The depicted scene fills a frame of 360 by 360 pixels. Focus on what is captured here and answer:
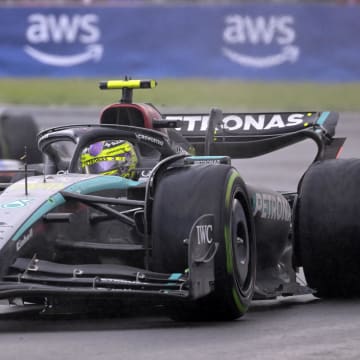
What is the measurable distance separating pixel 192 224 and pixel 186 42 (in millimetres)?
18963

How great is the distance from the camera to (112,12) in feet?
84.1

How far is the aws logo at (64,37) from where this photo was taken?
1000 inches

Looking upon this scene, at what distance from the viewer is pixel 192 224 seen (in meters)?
6.68

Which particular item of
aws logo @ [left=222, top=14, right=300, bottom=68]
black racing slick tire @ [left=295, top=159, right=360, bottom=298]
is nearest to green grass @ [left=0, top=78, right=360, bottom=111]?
aws logo @ [left=222, top=14, right=300, bottom=68]

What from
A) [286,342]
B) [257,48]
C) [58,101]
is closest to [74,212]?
[286,342]

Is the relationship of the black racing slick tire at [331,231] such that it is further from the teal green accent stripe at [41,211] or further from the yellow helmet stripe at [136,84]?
the teal green accent stripe at [41,211]

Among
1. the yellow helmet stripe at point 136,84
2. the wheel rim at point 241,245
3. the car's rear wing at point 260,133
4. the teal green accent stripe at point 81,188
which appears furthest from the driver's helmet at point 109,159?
the wheel rim at point 241,245

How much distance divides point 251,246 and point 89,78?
1890cm

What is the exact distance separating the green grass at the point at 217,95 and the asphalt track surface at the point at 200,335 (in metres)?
16.5

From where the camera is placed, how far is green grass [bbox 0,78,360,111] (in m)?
24.9

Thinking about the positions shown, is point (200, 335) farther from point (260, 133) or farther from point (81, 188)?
point (260, 133)

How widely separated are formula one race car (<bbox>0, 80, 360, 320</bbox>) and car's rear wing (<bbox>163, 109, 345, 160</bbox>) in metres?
0.29

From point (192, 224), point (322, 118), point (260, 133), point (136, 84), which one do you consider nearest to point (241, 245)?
point (192, 224)

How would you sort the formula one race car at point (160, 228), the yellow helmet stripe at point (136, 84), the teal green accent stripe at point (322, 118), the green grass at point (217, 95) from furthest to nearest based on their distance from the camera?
the green grass at point (217, 95) < the teal green accent stripe at point (322, 118) < the yellow helmet stripe at point (136, 84) < the formula one race car at point (160, 228)
